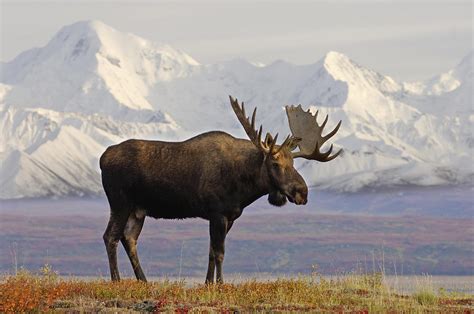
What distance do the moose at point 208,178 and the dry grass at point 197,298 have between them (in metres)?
1.60

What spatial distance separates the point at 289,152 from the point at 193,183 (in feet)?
6.56

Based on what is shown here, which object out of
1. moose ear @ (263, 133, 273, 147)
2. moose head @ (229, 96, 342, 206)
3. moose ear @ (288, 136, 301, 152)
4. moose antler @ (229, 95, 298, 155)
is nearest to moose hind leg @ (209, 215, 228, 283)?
moose head @ (229, 96, 342, 206)

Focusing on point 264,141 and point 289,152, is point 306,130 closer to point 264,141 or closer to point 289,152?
point 289,152

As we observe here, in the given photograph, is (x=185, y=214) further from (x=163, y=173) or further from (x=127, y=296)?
(x=127, y=296)

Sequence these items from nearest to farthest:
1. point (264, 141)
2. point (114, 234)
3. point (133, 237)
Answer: point (264, 141)
point (114, 234)
point (133, 237)

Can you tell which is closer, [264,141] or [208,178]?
[208,178]

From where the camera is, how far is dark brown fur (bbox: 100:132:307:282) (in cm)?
2511

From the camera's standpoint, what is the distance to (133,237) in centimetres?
2606

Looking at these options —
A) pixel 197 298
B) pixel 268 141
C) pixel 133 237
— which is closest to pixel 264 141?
pixel 268 141

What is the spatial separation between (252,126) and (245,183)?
1139mm

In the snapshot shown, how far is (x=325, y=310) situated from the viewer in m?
21.8

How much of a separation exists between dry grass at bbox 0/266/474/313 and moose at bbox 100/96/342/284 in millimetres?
1595

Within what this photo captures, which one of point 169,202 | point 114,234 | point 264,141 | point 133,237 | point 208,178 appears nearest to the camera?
point 208,178

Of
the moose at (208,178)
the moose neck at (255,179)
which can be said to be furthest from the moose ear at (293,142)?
the moose neck at (255,179)
